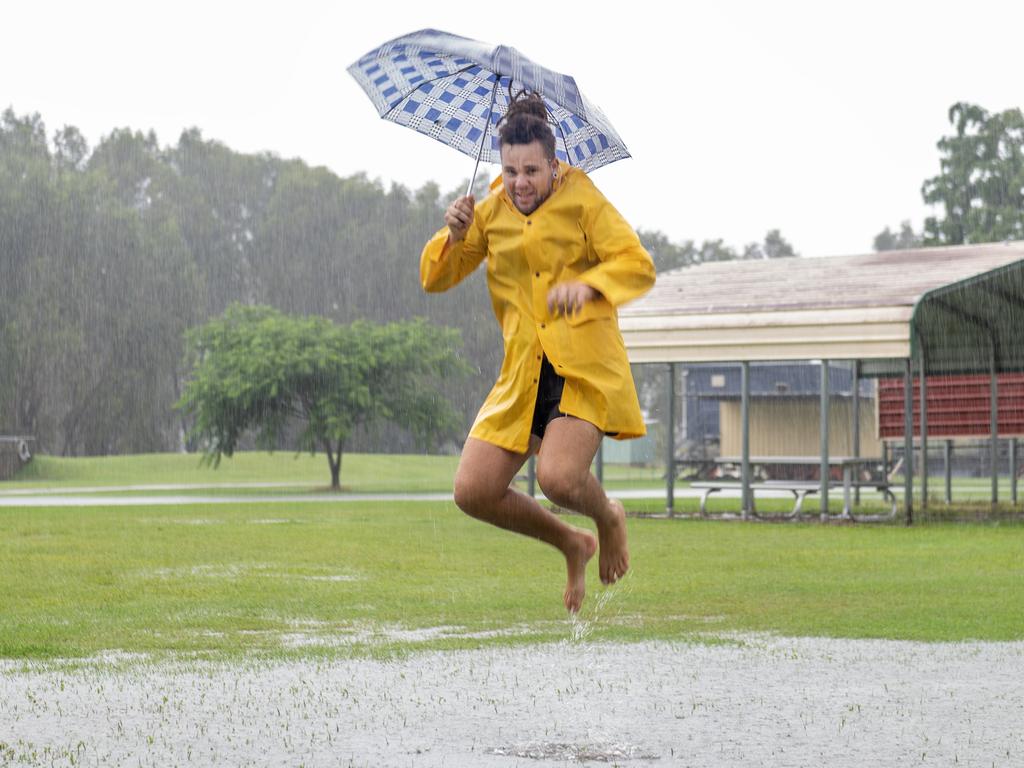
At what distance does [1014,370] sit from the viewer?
82.1ft

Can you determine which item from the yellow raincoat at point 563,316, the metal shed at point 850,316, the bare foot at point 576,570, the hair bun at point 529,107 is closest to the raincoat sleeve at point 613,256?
the yellow raincoat at point 563,316

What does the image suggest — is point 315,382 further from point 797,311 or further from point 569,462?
point 569,462

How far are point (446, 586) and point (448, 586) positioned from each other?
2cm

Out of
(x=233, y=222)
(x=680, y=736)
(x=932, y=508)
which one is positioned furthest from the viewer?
(x=233, y=222)

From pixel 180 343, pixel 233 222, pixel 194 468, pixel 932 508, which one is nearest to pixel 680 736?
pixel 932 508

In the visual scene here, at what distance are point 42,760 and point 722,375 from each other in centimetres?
4695

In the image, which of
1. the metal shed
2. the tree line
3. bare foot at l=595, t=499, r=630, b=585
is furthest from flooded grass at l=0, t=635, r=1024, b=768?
the tree line

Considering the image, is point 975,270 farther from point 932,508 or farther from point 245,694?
point 245,694

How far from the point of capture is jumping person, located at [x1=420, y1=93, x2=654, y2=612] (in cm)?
606

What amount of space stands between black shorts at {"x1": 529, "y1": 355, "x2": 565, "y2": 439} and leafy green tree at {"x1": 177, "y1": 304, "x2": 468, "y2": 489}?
2955cm

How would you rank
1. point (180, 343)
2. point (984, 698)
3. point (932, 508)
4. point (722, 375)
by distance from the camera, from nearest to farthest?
point (984, 698), point (932, 508), point (722, 375), point (180, 343)

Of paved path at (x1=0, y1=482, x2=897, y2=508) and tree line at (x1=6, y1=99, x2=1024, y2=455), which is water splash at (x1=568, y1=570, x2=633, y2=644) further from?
tree line at (x1=6, y1=99, x2=1024, y2=455)

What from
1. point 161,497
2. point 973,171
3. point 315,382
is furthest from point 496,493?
point 973,171

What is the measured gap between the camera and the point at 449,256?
636cm
